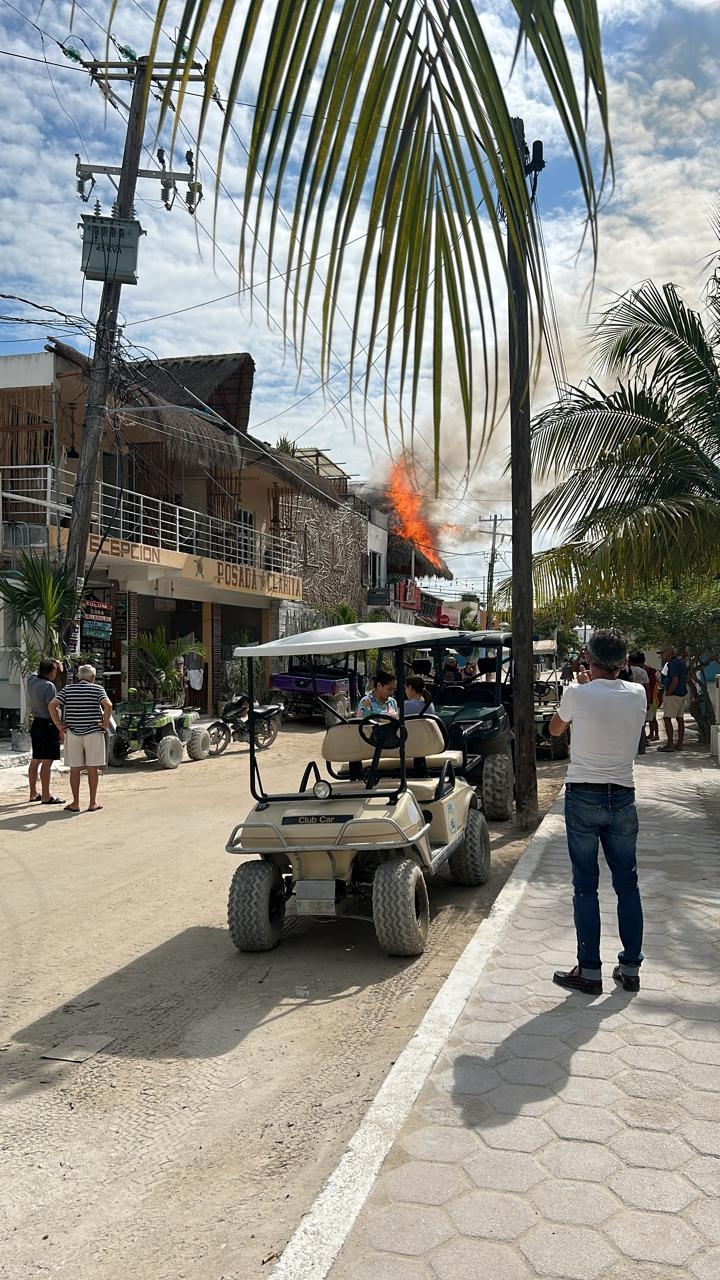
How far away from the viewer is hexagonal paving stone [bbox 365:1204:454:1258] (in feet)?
8.75

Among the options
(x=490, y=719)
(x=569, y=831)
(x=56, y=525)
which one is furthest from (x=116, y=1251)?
(x=56, y=525)

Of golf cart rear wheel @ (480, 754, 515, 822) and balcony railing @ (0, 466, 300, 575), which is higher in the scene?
balcony railing @ (0, 466, 300, 575)

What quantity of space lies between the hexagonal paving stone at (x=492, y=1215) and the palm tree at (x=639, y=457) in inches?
303

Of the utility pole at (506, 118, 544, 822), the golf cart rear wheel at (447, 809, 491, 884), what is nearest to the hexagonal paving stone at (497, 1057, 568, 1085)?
the golf cart rear wheel at (447, 809, 491, 884)

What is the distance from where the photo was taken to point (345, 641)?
611 centimetres

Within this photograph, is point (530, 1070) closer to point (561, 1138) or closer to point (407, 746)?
point (561, 1138)

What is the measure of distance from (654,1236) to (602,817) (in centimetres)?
209

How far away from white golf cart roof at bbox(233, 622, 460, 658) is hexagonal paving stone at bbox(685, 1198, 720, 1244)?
144 inches

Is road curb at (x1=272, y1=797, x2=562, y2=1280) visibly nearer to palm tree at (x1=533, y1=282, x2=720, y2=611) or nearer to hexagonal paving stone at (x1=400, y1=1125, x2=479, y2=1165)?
hexagonal paving stone at (x1=400, y1=1125, x2=479, y2=1165)

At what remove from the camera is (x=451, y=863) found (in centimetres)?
746

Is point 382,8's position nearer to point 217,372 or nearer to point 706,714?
point 706,714

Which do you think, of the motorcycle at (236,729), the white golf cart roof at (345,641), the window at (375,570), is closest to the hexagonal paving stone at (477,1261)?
the white golf cart roof at (345,641)

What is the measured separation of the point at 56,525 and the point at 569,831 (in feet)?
47.0

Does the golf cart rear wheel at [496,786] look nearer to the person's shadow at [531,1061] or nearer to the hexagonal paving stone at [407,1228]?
the person's shadow at [531,1061]
